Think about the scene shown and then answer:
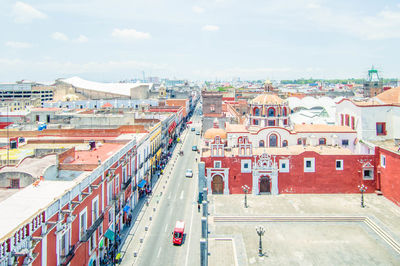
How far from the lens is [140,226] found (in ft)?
106

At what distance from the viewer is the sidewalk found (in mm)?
26938

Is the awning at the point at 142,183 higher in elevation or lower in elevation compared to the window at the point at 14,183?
lower

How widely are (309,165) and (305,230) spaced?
10339mm

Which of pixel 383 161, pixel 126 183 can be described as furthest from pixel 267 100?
pixel 126 183

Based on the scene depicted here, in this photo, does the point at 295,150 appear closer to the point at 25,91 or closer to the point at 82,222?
the point at 82,222

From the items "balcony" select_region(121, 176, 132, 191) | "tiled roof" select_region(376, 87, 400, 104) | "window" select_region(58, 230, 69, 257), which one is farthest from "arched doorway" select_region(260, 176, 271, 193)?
"window" select_region(58, 230, 69, 257)

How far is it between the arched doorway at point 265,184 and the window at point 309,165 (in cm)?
474

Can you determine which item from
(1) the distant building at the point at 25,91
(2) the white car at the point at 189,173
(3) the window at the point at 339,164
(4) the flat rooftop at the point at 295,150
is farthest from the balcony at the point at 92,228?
(1) the distant building at the point at 25,91

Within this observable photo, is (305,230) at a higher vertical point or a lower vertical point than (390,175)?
lower

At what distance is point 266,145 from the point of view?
46844 millimetres

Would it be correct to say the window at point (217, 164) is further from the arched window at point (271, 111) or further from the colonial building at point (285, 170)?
the arched window at point (271, 111)

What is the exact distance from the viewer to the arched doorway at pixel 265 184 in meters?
41.0

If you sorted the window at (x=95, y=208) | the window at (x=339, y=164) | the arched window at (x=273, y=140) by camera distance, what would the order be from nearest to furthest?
the window at (x=95, y=208) < the window at (x=339, y=164) < the arched window at (x=273, y=140)

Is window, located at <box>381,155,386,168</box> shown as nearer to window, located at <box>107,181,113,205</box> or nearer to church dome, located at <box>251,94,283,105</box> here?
church dome, located at <box>251,94,283,105</box>
